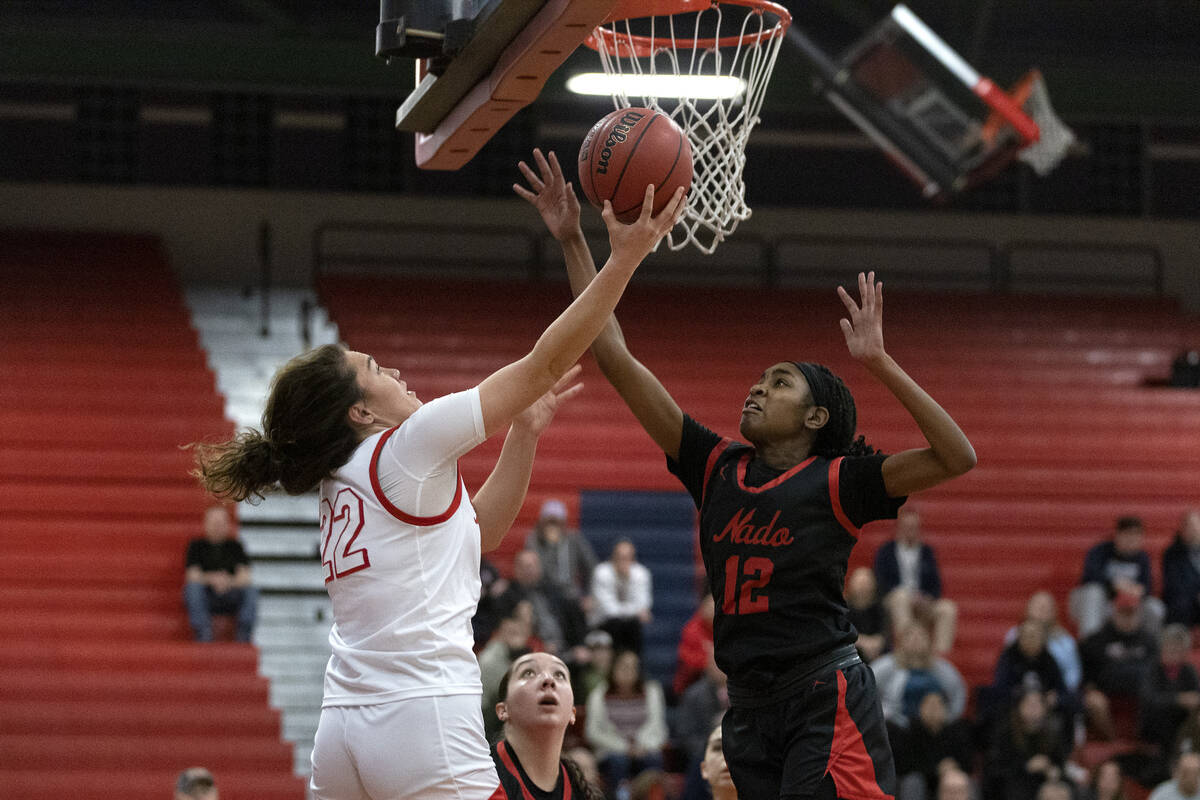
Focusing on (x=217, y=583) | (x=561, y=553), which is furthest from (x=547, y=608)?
(x=217, y=583)

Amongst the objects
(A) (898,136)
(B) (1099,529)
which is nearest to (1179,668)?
(B) (1099,529)

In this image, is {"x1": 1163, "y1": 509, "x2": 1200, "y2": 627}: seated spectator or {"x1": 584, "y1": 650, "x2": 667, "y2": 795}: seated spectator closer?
{"x1": 584, "y1": 650, "x2": 667, "y2": 795}: seated spectator

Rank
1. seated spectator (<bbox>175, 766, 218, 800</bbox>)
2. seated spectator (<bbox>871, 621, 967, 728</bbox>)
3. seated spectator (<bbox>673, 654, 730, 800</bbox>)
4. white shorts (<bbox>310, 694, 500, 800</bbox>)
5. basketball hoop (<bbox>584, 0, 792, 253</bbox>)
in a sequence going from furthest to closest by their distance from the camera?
seated spectator (<bbox>871, 621, 967, 728</bbox>), seated spectator (<bbox>673, 654, 730, 800</bbox>), seated spectator (<bbox>175, 766, 218, 800</bbox>), basketball hoop (<bbox>584, 0, 792, 253</bbox>), white shorts (<bbox>310, 694, 500, 800</bbox>)

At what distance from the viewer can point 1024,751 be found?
9.61 meters

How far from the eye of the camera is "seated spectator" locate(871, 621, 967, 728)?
32.2 ft

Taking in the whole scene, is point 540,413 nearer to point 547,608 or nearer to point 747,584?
point 747,584

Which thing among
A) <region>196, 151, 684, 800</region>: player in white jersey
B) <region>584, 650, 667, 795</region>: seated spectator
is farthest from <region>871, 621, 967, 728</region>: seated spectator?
<region>196, 151, 684, 800</region>: player in white jersey

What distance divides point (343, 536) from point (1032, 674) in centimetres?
817

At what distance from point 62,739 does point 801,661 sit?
7.79 meters

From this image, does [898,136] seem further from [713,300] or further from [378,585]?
[378,585]

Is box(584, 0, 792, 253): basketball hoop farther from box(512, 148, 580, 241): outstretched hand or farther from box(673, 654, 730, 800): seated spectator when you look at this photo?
box(673, 654, 730, 800): seated spectator

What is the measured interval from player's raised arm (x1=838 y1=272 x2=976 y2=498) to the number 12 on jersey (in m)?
0.36

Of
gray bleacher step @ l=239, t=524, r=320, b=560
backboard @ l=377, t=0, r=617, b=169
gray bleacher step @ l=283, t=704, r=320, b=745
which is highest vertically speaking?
backboard @ l=377, t=0, r=617, b=169

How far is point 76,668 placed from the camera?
416 inches
